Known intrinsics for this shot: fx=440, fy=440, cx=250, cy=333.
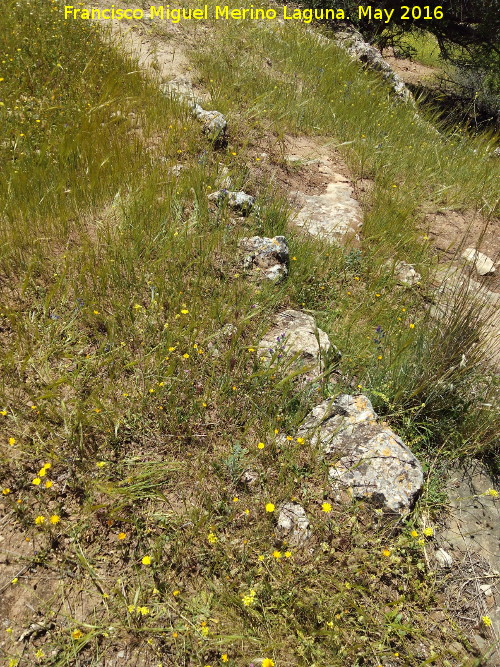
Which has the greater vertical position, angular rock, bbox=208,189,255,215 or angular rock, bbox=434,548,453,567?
angular rock, bbox=208,189,255,215

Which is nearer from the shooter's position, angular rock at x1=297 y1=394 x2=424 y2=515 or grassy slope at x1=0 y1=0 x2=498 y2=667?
grassy slope at x1=0 y1=0 x2=498 y2=667

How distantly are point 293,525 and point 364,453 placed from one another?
62cm

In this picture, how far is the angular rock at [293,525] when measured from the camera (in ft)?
7.64

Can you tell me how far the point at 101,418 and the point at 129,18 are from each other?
7.78 metres

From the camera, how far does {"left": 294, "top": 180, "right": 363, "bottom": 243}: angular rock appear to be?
4590mm

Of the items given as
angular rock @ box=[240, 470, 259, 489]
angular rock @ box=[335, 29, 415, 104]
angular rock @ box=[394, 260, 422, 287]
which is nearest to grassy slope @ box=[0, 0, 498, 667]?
angular rock @ box=[240, 470, 259, 489]

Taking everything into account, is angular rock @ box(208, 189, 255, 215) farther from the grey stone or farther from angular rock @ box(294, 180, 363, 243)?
the grey stone

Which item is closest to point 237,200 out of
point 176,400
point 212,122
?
point 212,122

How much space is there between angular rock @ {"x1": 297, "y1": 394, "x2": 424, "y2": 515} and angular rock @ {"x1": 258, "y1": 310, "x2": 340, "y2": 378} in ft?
1.10

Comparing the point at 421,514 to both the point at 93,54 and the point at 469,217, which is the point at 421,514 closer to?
the point at 469,217

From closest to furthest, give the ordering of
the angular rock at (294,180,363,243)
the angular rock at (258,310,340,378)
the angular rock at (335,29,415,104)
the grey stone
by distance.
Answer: the grey stone → the angular rock at (258,310,340,378) → the angular rock at (294,180,363,243) → the angular rock at (335,29,415,104)

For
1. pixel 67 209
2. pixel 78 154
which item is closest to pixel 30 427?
pixel 67 209

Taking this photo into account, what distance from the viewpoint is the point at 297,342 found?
3.27 meters

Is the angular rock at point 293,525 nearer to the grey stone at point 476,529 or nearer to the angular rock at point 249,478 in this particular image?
the angular rock at point 249,478
